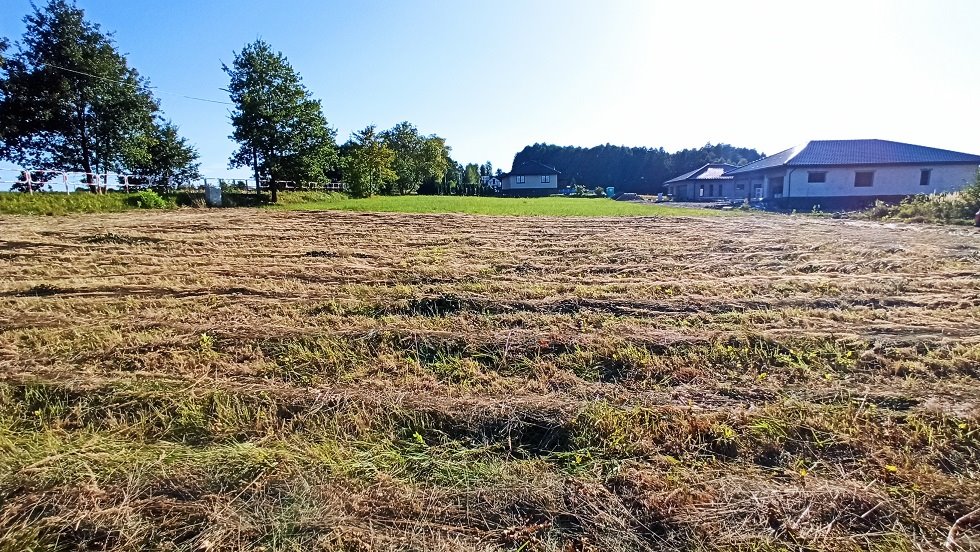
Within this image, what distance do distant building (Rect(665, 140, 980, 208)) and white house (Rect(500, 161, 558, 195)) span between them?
38375 mm

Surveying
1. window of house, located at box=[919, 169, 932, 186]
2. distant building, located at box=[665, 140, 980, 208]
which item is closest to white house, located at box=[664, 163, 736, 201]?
distant building, located at box=[665, 140, 980, 208]

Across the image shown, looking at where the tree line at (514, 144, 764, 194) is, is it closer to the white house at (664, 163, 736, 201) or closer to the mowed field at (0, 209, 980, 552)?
the white house at (664, 163, 736, 201)

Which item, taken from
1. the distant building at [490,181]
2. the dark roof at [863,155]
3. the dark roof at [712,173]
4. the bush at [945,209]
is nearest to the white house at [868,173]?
the dark roof at [863,155]

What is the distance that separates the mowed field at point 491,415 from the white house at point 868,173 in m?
29.7

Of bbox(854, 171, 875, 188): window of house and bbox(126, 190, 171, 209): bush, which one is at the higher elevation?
bbox(854, 171, 875, 188): window of house

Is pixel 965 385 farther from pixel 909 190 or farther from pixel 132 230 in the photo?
pixel 909 190

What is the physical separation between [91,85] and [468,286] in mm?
34073

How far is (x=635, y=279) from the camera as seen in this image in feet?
22.5

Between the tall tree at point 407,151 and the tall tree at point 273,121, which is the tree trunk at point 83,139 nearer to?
the tall tree at point 273,121

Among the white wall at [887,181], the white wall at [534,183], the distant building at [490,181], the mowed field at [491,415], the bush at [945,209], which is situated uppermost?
the distant building at [490,181]

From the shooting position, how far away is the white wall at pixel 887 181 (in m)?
29.5

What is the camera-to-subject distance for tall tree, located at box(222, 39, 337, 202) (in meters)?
Result: 27.8

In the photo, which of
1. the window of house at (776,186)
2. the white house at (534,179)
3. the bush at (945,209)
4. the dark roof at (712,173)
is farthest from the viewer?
the white house at (534,179)

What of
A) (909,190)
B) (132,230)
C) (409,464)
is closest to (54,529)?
(409,464)
